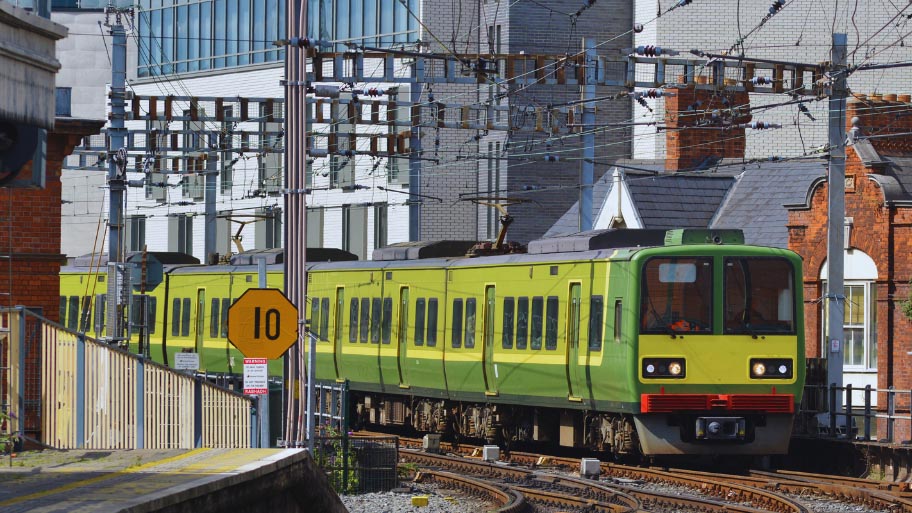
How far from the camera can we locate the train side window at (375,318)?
28516 mm

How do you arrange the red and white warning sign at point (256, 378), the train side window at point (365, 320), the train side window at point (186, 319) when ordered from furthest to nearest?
the train side window at point (186, 319) < the train side window at point (365, 320) < the red and white warning sign at point (256, 378)

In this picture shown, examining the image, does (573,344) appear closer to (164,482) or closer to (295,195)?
(295,195)

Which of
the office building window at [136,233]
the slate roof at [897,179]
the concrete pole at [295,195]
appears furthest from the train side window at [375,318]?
the office building window at [136,233]

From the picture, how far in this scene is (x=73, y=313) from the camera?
38.8 metres

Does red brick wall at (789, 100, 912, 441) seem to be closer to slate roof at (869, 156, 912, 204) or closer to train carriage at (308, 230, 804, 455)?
slate roof at (869, 156, 912, 204)

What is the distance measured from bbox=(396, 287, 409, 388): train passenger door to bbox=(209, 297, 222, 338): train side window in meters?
6.54

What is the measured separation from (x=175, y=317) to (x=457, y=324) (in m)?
10.9

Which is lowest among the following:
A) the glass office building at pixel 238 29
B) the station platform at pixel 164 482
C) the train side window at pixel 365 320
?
the station platform at pixel 164 482

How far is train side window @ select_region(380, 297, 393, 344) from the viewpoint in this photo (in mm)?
28109

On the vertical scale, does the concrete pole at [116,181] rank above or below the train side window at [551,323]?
above

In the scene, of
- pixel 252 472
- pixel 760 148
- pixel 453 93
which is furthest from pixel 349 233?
pixel 252 472

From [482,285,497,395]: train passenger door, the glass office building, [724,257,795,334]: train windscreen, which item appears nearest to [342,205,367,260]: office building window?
the glass office building

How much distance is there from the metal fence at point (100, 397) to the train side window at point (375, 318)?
39.4ft

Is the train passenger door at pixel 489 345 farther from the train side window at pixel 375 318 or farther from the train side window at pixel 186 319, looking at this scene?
the train side window at pixel 186 319
